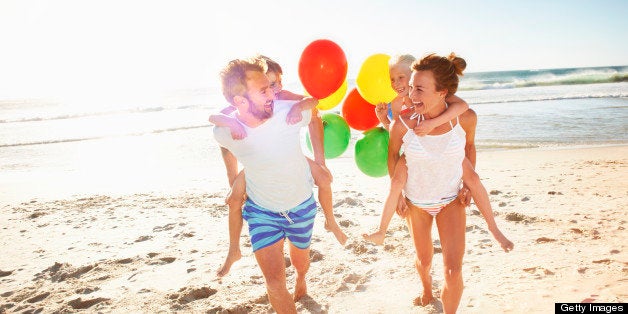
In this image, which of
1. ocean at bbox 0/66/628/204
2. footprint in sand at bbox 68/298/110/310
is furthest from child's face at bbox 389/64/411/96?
ocean at bbox 0/66/628/204

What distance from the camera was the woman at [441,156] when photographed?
2885 millimetres

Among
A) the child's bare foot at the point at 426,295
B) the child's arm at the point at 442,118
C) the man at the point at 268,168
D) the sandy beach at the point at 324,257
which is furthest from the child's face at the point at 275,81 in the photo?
the child's bare foot at the point at 426,295

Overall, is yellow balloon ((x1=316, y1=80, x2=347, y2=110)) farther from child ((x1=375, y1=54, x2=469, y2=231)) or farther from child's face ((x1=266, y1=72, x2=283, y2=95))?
child's face ((x1=266, y1=72, x2=283, y2=95))

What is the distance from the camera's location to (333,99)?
4125 millimetres

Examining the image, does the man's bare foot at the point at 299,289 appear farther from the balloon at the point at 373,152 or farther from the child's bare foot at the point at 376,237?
the balloon at the point at 373,152

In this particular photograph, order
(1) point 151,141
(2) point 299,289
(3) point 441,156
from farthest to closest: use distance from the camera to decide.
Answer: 1. (1) point 151,141
2. (2) point 299,289
3. (3) point 441,156

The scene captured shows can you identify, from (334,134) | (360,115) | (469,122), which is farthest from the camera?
(360,115)

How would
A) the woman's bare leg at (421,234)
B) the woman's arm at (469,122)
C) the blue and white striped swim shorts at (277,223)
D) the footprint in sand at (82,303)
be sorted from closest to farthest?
the blue and white striped swim shorts at (277,223)
the woman's arm at (469,122)
the woman's bare leg at (421,234)
the footprint in sand at (82,303)

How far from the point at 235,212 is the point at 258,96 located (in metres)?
0.95

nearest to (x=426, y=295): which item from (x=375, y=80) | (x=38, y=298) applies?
(x=375, y=80)

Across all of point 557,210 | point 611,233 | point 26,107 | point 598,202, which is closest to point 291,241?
point 611,233

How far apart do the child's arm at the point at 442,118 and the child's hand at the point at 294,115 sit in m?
0.85

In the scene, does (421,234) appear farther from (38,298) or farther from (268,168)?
(38,298)

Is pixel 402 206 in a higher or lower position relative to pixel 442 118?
lower
